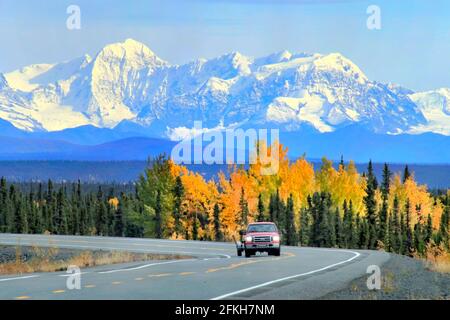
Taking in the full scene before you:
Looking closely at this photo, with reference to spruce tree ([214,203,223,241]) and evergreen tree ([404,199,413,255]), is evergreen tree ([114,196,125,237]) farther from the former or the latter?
evergreen tree ([404,199,413,255])

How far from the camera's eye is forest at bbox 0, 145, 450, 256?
125875 millimetres

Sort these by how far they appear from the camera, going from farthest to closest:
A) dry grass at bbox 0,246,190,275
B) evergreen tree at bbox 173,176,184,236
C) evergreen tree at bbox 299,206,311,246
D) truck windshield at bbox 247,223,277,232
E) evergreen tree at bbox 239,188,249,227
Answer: evergreen tree at bbox 173,176,184,236 → evergreen tree at bbox 239,188,249,227 → evergreen tree at bbox 299,206,311,246 → truck windshield at bbox 247,223,277,232 → dry grass at bbox 0,246,190,275

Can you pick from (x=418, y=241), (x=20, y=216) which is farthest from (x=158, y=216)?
(x=418, y=241)

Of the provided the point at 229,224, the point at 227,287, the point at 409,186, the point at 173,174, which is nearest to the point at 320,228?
the point at 229,224

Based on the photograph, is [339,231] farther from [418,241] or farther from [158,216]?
[158,216]

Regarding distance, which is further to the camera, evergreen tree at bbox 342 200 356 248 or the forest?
evergreen tree at bbox 342 200 356 248

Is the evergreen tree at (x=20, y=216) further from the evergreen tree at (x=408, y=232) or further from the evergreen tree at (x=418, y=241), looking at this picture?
the evergreen tree at (x=418, y=241)

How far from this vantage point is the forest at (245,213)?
126m

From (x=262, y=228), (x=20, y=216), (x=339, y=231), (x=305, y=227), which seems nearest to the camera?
(x=262, y=228)

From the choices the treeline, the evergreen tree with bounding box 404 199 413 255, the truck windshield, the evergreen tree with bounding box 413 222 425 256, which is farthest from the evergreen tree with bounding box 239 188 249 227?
the truck windshield

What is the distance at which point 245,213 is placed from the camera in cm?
12769

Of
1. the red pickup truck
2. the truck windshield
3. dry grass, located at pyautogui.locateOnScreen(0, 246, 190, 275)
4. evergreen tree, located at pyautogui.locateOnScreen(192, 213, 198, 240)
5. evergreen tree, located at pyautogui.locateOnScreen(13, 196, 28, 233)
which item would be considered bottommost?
dry grass, located at pyautogui.locateOnScreen(0, 246, 190, 275)

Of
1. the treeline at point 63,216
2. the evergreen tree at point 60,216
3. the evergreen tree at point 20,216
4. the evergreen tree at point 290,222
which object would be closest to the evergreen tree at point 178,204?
the treeline at point 63,216

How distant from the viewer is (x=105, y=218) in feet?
484
